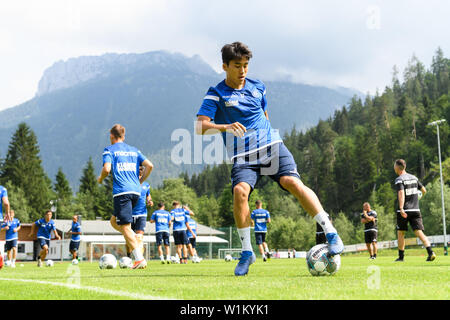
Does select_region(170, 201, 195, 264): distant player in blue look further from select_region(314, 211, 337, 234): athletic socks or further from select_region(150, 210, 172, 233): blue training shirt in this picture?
select_region(314, 211, 337, 234): athletic socks

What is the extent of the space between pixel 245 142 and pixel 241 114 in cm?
38

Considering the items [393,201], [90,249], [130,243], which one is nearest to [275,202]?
[393,201]

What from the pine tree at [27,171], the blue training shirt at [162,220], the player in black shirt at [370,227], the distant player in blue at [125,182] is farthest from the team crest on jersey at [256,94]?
the pine tree at [27,171]

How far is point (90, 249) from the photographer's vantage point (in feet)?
182

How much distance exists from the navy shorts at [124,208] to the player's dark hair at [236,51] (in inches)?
145

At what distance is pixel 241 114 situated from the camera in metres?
6.38

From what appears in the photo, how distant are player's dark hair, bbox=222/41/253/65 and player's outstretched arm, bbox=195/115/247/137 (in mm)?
794

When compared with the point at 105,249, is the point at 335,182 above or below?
above

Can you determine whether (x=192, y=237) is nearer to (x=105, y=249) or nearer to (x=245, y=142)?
(x=245, y=142)

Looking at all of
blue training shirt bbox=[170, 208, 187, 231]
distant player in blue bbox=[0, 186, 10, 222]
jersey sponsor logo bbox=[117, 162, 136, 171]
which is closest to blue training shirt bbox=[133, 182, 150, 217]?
blue training shirt bbox=[170, 208, 187, 231]

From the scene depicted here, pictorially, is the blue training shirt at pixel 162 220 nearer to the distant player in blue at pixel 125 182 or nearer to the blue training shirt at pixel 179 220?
the blue training shirt at pixel 179 220

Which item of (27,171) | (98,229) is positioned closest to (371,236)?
(98,229)

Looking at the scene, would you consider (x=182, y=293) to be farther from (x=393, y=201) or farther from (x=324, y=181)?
(x=324, y=181)

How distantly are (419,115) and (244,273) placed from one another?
100720 millimetres
